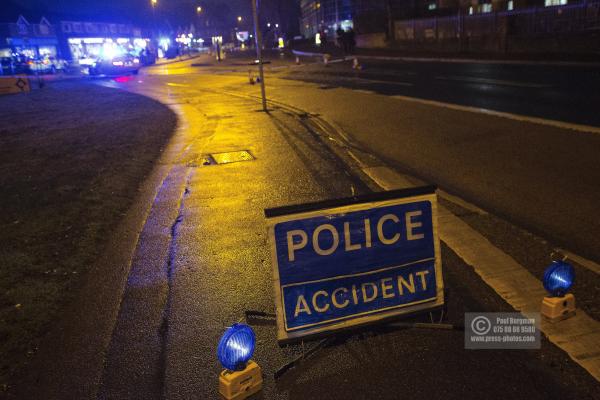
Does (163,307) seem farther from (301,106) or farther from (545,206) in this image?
(301,106)

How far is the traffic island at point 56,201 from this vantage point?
14.0 ft

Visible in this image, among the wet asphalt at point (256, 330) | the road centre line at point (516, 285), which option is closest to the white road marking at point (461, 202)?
the road centre line at point (516, 285)

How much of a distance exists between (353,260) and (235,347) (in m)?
1.01

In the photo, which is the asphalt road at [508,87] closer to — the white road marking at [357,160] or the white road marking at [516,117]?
the white road marking at [516,117]

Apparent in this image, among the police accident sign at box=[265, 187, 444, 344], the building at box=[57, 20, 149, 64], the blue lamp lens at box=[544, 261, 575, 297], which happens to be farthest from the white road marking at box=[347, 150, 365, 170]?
the building at box=[57, 20, 149, 64]

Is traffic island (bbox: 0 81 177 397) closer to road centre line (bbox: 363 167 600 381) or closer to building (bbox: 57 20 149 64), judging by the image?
road centre line (bbox: 363 167 600 381)

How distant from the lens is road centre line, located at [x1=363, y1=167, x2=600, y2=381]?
10.7 ft

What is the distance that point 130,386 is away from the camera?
127 inches

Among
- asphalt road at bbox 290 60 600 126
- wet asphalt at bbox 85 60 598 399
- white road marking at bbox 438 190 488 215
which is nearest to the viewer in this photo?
wet asphalt at bbox 85 60 598 399

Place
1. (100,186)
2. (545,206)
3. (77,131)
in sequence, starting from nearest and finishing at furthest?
(545,206) < (100,186) < (77,131)

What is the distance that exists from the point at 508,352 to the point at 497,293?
760 mm

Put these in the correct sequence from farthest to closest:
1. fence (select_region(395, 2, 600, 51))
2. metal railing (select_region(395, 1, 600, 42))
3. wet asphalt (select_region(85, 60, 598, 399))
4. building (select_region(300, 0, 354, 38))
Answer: building (select_region(300, 0, 354, 38)) < fence (select_region(395, 2, 600, 51)) < metal railing (select_region(395, 1, 600, 42)) < wet asphalt (select_region(85, 60, 598, 399))

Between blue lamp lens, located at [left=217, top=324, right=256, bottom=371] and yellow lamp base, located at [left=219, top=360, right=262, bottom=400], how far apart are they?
0.17 feet

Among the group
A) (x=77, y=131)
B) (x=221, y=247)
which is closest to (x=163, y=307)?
(x=221, y=247)
